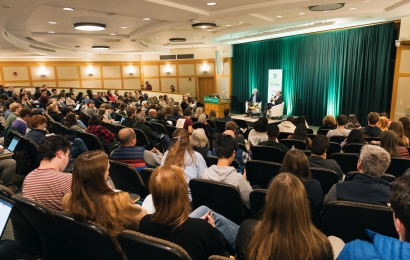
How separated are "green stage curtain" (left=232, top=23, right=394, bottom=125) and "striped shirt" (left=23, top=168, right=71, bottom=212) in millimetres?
9713

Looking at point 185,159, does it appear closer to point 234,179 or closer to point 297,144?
point 234,179

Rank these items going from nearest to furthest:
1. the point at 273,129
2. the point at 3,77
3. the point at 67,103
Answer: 1. the point at 273,129
2. the point at 67,103
3. the point at 3,77

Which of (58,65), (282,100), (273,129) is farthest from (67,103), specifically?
(273,129)

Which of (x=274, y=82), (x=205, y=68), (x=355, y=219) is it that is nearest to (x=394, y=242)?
(x=355, y=219)

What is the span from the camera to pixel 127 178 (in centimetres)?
313

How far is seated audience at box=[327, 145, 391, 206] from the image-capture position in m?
2.19

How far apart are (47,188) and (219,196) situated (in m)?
1.41

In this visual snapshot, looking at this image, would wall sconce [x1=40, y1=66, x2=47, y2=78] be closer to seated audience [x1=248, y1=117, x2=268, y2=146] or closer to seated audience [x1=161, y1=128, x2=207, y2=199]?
seated audience [x1=248, y1=117, x2=268, y2=146]

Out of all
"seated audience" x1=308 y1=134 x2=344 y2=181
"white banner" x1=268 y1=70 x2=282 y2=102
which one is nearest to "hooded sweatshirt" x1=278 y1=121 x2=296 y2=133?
"seated audience" x1=308 y1=134 x2=344 y2=181

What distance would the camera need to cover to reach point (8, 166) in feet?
14.4

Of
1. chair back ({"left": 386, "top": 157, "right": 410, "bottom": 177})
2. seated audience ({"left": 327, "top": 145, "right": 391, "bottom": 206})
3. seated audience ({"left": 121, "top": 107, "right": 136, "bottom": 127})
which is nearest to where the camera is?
seated audience ({"left": 327, "top": 145, "right": 391, "bottom": 206})

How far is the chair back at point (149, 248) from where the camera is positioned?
1355 millimetres

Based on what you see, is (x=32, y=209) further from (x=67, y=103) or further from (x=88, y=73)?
(x=88, y=73)

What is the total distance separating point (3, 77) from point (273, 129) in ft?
57.6
